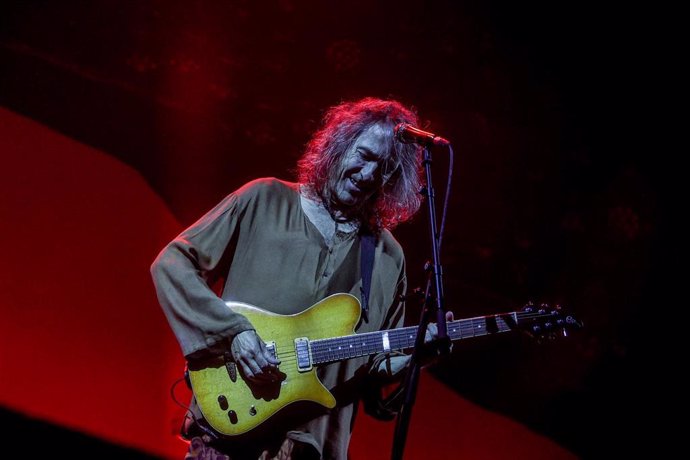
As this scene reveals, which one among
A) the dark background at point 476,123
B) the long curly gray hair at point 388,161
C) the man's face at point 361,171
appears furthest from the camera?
the dark background at point 476,123

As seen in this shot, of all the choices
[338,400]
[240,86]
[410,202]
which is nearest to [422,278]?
[410,202]

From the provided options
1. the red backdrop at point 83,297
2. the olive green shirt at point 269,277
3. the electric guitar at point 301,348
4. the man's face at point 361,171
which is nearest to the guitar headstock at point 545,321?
the electric guitar at point 301,348

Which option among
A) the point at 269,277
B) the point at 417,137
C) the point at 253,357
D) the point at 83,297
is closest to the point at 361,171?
the point at 417,137

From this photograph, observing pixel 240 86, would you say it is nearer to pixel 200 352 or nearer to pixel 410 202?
pixel 410 202

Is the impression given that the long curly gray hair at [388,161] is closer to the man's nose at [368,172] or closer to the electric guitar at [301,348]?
the man's nose at [368,172]

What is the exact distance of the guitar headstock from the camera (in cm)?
289

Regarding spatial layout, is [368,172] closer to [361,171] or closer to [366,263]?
[361,171]

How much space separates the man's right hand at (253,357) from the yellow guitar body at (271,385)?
2.6 inches

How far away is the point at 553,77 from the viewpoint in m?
4.47

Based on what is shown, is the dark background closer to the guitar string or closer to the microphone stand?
the guitar string

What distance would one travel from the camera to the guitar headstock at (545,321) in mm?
2889

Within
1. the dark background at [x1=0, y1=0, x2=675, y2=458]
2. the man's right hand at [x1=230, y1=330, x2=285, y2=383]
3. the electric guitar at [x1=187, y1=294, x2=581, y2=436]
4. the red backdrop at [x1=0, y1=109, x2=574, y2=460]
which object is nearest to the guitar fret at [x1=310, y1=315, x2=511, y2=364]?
the electric guitar at [x1=187, y1=294, x2=581, y2=436]

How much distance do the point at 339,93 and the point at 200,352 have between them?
7.60 ft

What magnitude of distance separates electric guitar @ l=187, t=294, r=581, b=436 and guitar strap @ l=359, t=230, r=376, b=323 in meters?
0.14
